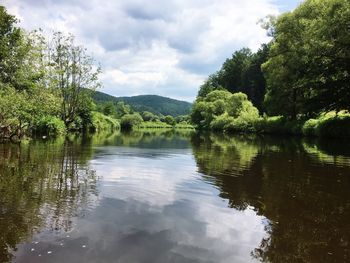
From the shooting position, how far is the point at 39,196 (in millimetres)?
9109

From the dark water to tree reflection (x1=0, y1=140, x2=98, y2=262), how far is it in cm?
2

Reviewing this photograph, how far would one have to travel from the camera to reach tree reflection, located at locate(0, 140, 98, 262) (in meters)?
6.69

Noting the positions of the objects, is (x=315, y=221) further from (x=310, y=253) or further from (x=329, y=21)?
(x=329, y=21)

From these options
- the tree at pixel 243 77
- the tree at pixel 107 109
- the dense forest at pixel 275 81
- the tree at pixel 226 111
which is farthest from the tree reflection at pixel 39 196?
the tree at pixel 107 109

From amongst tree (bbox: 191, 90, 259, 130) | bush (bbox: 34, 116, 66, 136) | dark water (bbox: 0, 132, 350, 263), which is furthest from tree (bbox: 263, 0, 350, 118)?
bush (bbox: 34, 116, 66, 136)

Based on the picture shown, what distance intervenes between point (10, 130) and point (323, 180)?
72.4 feet

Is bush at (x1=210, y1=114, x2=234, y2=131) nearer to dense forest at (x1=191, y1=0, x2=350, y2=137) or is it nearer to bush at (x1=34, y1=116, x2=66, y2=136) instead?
dense forest at (x1=191, y1=0, x2=350, y2=137)

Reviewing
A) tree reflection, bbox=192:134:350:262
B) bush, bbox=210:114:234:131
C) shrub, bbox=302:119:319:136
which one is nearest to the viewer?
tree reflection, bbox=192:134:350:262

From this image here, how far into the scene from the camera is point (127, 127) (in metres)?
96.7

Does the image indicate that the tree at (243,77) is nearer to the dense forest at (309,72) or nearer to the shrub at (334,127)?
the dense forest at (309,72)

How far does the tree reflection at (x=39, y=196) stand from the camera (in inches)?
263

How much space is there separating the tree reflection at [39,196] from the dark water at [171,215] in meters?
0.02

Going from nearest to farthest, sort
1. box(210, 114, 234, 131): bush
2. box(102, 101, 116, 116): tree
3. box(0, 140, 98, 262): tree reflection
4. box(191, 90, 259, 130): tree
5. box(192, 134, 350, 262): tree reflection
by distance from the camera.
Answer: box(192, 134, 350, 262): tree reflection, box(0, 140, 98, 262): tree reflection, box(191, 90, 259, 130): tree, box(210, 114, 234, 131): bush, box(102, 101, 116, 116): tree

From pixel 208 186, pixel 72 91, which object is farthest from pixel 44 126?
pixel 208 186
